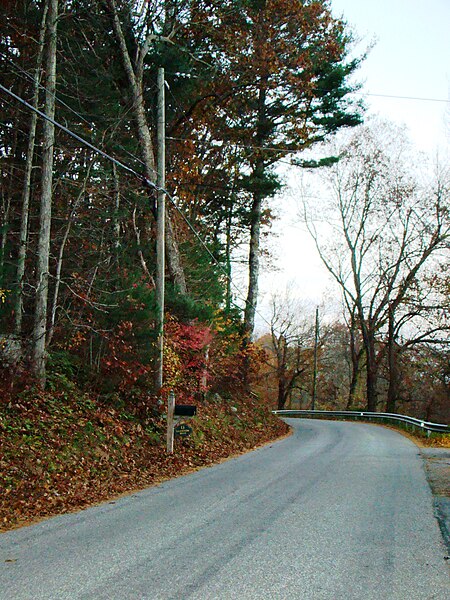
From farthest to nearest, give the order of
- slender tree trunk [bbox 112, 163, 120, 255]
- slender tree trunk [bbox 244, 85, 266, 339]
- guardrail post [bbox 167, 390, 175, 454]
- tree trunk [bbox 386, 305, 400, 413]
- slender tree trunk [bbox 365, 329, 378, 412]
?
slender tree trunk [bbox 365, 329, 378, 412] → tree trunk [bbox 386, 305, 400, 413] → slender tree trunk [bbox 244, 85, 266, 339] → slender tree trunk [bbox 112, 163, 120, 255] → guardrail post [bbox 167, 390, 175, 454]

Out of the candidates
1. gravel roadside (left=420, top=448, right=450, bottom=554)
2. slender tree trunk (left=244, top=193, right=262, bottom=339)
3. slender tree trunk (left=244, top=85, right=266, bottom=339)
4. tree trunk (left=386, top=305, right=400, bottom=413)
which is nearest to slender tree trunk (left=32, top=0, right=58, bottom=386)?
gravel roadside (left=420, top=448, right=450, bottom=554)

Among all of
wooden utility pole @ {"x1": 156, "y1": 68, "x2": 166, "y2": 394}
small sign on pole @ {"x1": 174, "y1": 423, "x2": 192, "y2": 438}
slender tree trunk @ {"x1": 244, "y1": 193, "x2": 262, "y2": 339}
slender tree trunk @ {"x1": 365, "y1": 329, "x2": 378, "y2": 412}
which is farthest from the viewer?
slender tree trunk @ {"x1": 365, "y1": 329, "x2": 378, "y2": 412}

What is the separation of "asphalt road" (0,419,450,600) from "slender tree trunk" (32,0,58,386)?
373cm

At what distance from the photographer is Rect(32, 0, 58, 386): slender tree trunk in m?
12.2

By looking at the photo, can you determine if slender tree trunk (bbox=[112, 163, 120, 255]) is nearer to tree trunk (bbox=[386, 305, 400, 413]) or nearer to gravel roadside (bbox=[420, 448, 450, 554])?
gravel roadside (bbox=[420, 448, 450, 554])

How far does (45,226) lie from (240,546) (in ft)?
26.5

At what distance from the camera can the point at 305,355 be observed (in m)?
54.6

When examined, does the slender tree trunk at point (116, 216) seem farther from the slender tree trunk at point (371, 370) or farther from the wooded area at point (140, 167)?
the slender tree trunk at point (371, 370)

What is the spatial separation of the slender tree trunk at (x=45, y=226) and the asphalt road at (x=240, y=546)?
3728mm

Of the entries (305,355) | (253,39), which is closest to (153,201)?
(253,39)

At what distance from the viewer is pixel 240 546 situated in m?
6.36

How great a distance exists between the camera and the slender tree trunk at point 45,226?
1216 cm

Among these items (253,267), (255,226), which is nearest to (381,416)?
(253,267)

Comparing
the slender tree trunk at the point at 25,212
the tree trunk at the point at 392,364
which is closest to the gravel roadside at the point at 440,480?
the slender tree trunk at the point at 25,212
